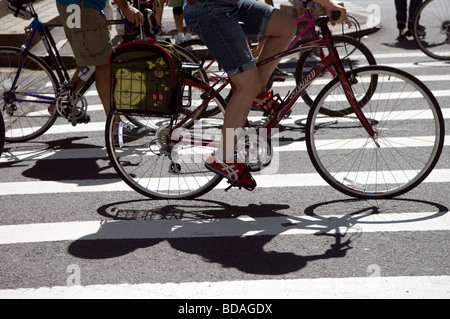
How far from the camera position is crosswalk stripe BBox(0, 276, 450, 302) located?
4.04m

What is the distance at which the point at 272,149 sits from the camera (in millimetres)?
5473

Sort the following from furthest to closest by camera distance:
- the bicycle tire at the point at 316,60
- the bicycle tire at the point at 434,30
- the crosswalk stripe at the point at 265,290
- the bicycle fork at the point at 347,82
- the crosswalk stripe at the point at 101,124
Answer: the bicycle tire at the point at 434,30 < the crosswalk stripe at the point at 101,124 < the bicycle tire at the point at 316,60 < the bicycle fork at the point at 347,82 < the crosswalk stripe at the point at 265,290

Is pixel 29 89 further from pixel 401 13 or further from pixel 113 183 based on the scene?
pixel 401 13

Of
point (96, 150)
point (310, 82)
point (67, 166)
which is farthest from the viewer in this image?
point (96, 150)

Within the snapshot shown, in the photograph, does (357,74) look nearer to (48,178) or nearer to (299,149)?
(299,149)

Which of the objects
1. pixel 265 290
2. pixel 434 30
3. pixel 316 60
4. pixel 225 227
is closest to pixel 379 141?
pixel 316 60

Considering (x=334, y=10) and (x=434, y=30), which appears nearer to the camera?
(x=334, y=10)

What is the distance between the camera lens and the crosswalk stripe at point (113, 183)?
591 cm

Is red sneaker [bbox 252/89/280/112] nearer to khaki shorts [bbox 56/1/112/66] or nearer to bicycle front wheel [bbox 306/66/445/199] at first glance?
bicycle front wheel [bbox 306/66/445/199]

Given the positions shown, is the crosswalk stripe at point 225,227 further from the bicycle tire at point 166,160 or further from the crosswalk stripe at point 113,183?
the crosswalk stripe at point 113,183

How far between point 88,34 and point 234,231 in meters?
2.70

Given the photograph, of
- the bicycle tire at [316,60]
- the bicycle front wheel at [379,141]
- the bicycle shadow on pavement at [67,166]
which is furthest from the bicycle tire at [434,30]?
the bicycle shadow on pavement at [67,166]

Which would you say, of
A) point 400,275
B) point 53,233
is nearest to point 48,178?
point 53,233

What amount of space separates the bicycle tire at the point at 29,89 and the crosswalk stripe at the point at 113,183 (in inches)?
52.9
